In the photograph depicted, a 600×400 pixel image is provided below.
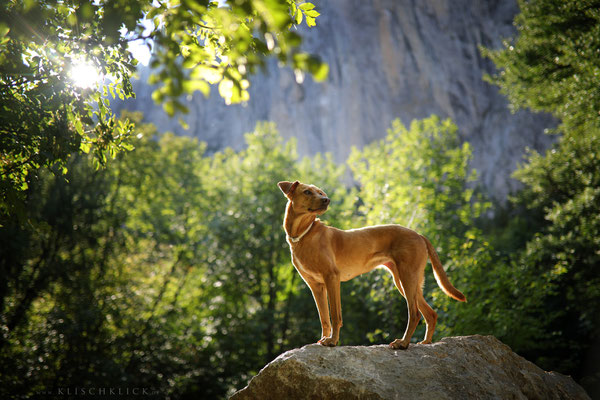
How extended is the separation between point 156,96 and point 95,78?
2.59m

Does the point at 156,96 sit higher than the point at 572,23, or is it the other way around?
the point at 572,23

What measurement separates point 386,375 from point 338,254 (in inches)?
49.6

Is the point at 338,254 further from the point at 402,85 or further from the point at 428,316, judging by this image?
the point at 402,85

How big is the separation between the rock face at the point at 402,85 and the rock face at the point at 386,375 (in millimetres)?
31307

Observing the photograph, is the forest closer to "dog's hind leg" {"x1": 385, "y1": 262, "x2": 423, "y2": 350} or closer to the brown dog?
the brown dog

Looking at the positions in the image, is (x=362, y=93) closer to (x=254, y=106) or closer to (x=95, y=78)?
(x=254, y=106)

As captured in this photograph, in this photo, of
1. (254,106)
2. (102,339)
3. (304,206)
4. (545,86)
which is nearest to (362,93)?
(254,106)

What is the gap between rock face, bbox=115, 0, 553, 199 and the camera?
37.1 meters

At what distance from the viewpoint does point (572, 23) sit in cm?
989

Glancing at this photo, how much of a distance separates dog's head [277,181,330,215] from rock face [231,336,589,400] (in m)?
1.36

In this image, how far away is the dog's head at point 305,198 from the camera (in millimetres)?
4055

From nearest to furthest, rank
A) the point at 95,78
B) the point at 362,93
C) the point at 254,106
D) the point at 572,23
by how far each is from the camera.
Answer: the point at 95,78
the point at 572,23
the point at 362,93
the point at 254,106

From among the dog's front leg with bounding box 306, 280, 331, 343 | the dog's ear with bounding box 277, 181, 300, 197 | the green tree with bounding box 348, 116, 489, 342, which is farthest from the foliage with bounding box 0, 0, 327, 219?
the green tree with bounding box 348, 116, 489, 342

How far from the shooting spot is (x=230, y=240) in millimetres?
16359
